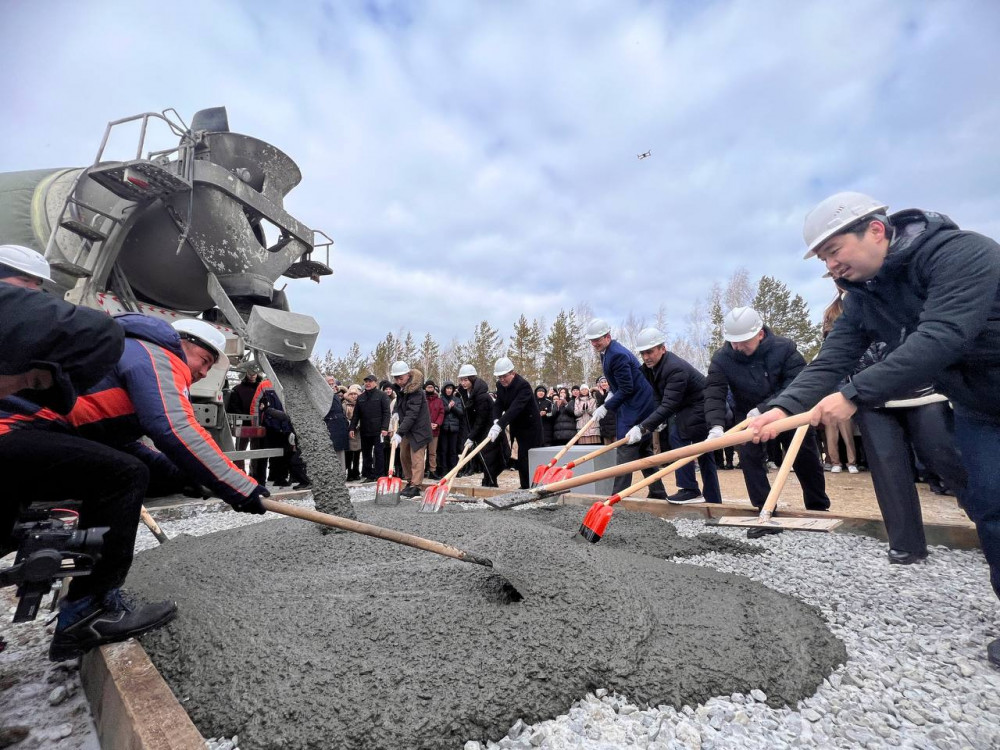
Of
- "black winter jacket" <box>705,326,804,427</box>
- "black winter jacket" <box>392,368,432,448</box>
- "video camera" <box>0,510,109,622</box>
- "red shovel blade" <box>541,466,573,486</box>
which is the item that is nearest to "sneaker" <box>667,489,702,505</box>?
"black winter jacket" <box>705,326,804,427</box>

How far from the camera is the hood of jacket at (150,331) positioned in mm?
2080

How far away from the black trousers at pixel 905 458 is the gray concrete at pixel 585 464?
2760mm

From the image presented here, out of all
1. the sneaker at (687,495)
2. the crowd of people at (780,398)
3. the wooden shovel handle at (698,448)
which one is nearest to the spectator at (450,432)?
the sneaker at (687,495)

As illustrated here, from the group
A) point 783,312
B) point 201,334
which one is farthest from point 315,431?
point 783,312

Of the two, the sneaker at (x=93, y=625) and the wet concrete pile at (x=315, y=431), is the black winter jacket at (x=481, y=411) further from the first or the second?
the sneaker at (x=93, y=625)

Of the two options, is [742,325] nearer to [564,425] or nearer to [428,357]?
[564,425]

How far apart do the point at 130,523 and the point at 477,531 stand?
1.92 m

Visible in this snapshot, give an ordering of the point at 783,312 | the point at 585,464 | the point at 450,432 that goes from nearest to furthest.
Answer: the point at 585,464, the point at 450,432, the point at 783,312

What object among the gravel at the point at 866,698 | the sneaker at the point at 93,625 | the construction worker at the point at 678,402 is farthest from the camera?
the construction worker at the point at 678,402

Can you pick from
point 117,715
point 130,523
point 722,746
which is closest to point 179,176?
point 130,523

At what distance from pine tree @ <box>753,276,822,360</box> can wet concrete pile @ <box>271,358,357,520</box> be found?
21475 millimetres

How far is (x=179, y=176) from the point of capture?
14.3 feet

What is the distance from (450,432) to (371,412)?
1655 millimetres

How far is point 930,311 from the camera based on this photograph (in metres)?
1.77
